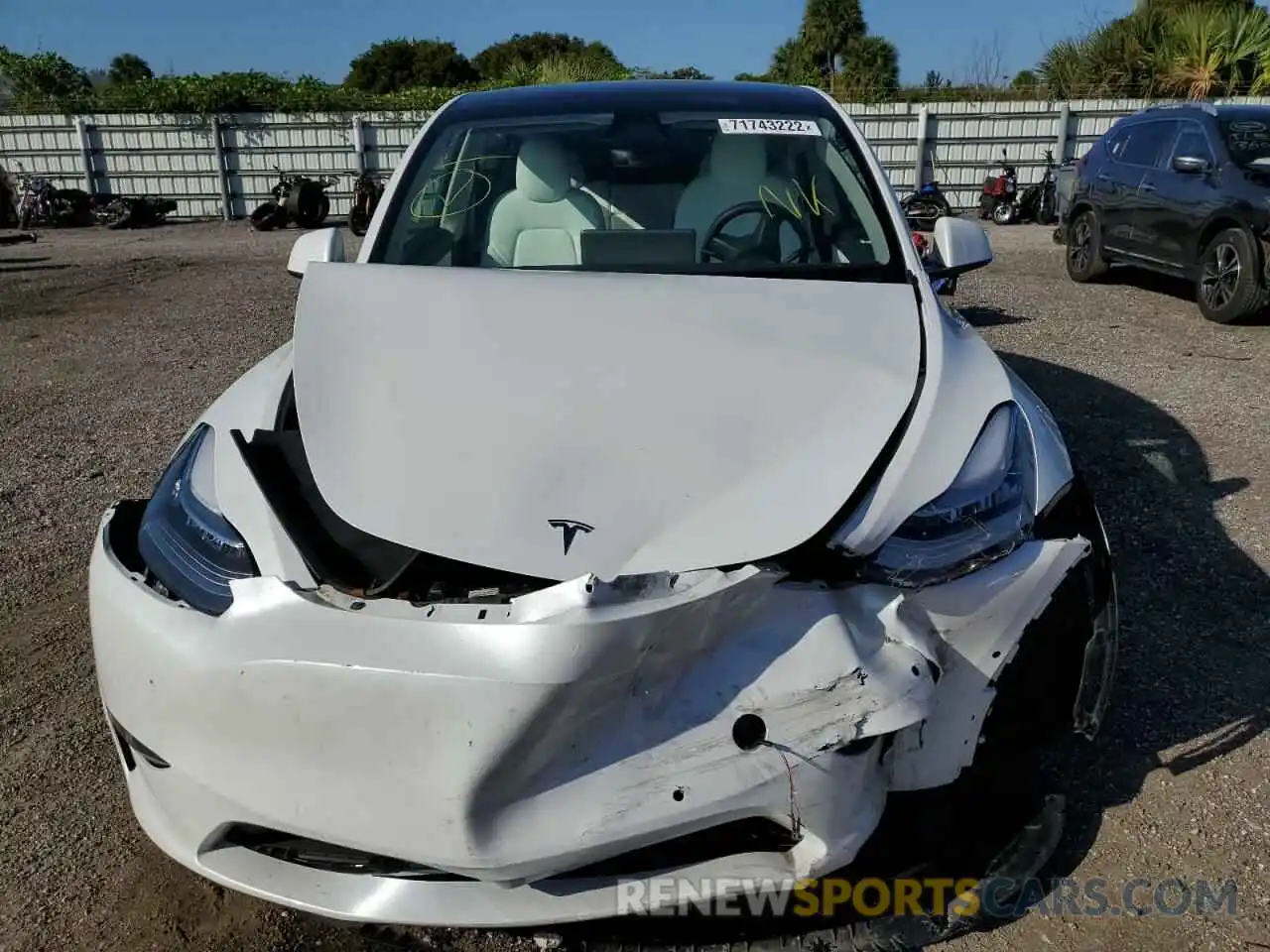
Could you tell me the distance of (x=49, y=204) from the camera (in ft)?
55.3

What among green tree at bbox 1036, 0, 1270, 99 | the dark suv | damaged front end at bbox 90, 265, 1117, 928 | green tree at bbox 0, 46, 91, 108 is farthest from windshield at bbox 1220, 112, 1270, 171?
green tree at bbox 0, 46, 91, 108

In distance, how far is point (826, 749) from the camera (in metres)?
1.53

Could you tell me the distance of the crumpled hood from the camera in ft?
5.51

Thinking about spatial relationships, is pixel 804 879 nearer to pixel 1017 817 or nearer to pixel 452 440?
pixel 1017 817

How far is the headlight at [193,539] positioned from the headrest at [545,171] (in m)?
1.38

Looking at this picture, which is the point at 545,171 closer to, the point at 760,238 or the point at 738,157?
the point at 738,157

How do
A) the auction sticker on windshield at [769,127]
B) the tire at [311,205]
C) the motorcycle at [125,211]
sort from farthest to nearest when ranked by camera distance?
1. the motorcycle at [125,211]
2. the tire at [311,205]
3. the auction sticker on windshield at [769,127]

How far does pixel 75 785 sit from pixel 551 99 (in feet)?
8.18

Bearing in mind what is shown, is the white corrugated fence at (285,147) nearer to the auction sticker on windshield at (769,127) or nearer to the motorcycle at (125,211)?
the motorcycle at (125,211)

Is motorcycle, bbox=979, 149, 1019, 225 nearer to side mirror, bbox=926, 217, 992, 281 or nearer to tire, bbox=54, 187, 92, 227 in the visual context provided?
side mirror, bbox=926, 217, 992, 281

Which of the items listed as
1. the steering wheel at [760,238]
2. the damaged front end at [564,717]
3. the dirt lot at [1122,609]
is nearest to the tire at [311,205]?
the dirt lot at [1122,609]

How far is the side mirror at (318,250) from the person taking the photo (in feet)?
9.56

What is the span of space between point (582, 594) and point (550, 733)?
0.22 metres

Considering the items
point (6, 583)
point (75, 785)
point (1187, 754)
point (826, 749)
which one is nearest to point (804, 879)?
point (826, 749)
